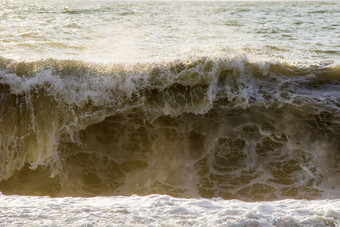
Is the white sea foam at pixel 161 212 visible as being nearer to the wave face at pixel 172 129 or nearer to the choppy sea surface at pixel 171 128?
the choppy sea surface at pixel 171 128

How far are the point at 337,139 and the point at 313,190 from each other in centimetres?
111

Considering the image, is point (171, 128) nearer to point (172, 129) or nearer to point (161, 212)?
point (172, 129)

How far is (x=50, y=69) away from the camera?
5.62 metres

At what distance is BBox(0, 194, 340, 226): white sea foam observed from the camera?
299 cm

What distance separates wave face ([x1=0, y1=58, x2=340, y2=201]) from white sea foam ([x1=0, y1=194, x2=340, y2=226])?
3.54ft

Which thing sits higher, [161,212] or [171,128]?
[161,212]

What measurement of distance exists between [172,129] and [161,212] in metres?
2.28

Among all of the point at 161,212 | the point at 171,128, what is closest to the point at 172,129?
the point at 171,128

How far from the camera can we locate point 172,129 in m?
5.36

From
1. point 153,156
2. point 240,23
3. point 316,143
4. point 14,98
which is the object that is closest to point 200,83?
point 153,156

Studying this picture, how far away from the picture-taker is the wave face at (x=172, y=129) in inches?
185

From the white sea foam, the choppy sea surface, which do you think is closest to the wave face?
the choppy sea surface

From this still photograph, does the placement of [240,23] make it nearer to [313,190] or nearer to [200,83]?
[200,83]

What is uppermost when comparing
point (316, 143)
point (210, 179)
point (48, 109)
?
point (48, 109)
